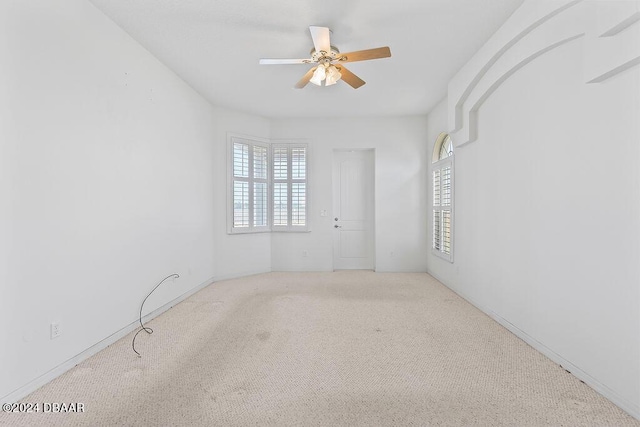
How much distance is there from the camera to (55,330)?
80.2 inches

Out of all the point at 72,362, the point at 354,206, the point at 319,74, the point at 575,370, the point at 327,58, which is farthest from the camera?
the point at 354,206

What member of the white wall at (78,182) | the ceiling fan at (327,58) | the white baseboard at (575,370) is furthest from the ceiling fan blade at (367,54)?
the white baseboard at (575,370)

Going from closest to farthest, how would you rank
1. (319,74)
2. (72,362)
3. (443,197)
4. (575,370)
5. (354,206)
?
(575,370) < (72,362) < (319,74) < (443,197) < (354,206)

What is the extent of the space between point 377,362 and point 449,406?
23.6 inches

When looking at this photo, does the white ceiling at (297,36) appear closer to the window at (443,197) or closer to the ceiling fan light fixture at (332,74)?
the ceiling fan light fixture at (332,74)

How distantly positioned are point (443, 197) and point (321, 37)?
310 centimetres

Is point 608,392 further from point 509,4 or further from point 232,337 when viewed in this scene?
point 509,4

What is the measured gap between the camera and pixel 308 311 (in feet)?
11.0

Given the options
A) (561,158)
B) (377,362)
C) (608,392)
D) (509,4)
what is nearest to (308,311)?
(377,362)

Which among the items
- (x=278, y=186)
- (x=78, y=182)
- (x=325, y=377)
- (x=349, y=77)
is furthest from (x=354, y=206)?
(x=78, y=182)

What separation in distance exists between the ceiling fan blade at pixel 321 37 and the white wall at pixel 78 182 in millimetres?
1807

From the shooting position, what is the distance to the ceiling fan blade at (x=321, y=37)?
7.74 feet

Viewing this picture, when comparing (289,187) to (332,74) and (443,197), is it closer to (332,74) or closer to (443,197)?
(443,197)

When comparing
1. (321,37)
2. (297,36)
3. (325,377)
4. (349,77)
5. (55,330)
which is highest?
(297,36)
